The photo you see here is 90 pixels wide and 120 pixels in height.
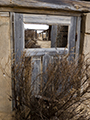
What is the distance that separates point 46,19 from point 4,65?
4.18ft

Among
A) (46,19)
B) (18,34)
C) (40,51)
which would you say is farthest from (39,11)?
(40,51)

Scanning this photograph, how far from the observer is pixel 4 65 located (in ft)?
9.17

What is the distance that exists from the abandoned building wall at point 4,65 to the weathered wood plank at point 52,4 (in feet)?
0.78

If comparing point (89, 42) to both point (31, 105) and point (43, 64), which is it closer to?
point (43, 64)

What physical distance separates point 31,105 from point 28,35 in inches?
153

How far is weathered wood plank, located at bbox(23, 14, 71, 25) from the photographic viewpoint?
287cm

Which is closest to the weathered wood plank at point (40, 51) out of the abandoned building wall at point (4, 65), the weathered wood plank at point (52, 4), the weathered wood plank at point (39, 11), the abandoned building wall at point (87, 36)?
the abandoned building wall at point (4, 65)

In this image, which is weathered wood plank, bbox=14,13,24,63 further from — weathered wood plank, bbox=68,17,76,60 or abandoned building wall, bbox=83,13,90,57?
abandoned building wall, bbox=83,13,90,57

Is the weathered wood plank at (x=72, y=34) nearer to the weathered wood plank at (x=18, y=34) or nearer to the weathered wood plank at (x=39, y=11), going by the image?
the weathered wood plank at (x=39, y=11)

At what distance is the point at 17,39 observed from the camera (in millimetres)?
2844

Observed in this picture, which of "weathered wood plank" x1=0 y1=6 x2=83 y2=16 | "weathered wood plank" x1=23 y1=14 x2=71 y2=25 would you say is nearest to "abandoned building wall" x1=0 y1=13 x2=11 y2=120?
"weathered wood plank" x1=0 y1=6 x2=83 y2=16

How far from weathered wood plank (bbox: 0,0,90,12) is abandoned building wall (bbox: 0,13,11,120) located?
0.78 feet

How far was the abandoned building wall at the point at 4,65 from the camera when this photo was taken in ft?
8.80

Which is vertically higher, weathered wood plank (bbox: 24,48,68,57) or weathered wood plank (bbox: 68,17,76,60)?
weathered wood plank (bbox: 68,17,76,60)
